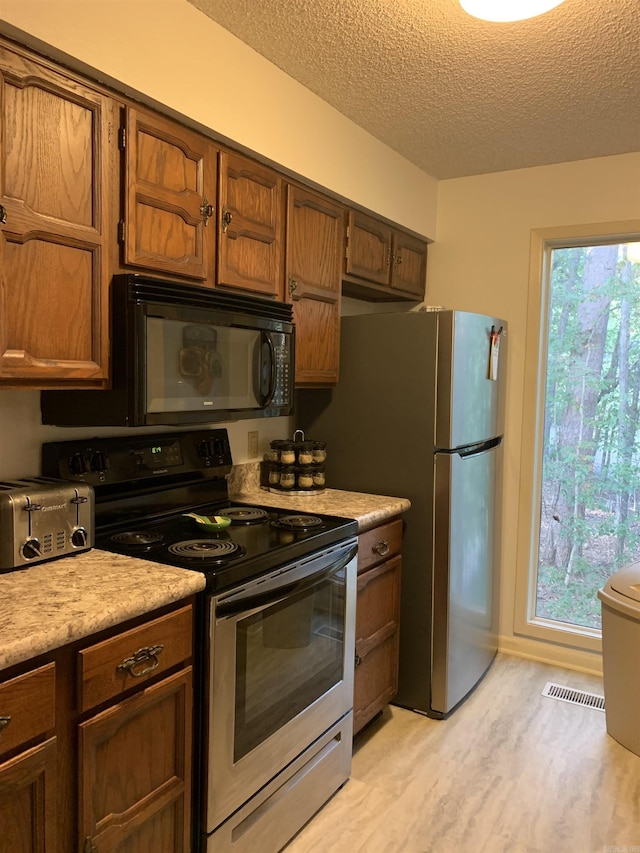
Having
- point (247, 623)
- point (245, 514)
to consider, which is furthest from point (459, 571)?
point (247, 623)

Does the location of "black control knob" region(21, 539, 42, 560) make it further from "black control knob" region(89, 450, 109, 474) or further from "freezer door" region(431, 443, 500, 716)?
"freezer door" region(431, 443, 500, 716)

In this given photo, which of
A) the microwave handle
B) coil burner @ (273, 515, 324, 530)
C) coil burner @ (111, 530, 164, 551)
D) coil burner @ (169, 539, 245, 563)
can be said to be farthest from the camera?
the microwave handle

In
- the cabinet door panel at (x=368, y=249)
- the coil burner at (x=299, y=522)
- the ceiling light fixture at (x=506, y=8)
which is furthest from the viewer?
the cabinet door panel at (x=368, y=249)

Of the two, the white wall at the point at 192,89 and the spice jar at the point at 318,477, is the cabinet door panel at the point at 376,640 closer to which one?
the spice jar at the point at 318,477

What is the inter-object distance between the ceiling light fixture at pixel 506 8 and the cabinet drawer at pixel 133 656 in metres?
1.64

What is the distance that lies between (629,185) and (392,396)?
1473 millimetres

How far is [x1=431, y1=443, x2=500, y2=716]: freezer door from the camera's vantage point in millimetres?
2582

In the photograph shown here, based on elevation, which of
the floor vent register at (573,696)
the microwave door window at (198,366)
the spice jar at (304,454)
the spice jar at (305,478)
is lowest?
the floor vent register at (573,696)

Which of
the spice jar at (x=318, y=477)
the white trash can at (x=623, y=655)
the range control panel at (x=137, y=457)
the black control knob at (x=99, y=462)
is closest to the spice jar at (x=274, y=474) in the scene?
the spice jar at (x=318, y=477)

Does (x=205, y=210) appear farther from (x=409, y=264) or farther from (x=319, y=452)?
(x=409, y=264)

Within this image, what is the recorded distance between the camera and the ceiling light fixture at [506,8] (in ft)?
5.22

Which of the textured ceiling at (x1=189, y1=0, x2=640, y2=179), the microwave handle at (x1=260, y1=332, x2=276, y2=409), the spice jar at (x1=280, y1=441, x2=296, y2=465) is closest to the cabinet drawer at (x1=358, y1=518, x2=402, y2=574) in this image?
the spice jar at (x1=280, y1=441, x2=296, y2=465)

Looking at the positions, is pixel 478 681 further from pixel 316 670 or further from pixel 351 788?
pixel 316 670

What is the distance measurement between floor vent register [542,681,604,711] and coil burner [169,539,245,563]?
184 centimetres
